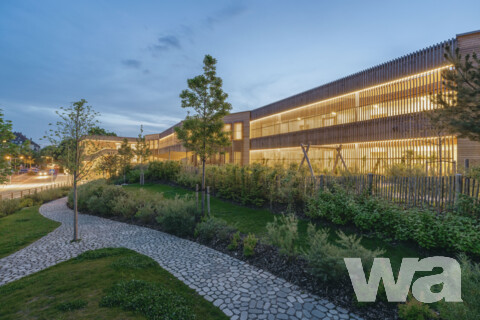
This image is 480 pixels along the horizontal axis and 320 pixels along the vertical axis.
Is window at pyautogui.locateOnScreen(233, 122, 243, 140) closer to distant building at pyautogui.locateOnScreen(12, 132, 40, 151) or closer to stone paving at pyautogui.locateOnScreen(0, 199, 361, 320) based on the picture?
distant building at pyautogui.locateOnScreen(12, 132, 40, 151)

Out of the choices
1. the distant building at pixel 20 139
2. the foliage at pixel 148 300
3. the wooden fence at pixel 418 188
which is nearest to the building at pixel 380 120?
the wooden fence at pixel 418 188

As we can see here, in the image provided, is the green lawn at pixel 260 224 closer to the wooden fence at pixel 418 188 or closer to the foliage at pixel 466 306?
the wooden fence at pixel 418 188

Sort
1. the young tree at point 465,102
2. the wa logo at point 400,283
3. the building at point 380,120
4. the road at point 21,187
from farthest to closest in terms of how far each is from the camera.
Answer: the road at point 21,187 → the building at point 380,120 → the young tree at point 465,102 → the wa logo at point 400,283

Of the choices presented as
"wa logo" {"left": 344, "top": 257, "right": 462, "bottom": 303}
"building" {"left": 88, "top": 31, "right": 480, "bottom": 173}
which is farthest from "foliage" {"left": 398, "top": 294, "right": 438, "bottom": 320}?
"building" {"left": 88, "top": 31, "right": 480, "bottom": 173}

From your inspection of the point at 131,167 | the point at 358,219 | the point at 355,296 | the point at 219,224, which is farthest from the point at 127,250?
the point at 131,167

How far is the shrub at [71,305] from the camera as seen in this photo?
3.65 metres

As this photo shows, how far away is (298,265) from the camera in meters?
5.16

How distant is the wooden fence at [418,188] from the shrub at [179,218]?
5276 millimetres

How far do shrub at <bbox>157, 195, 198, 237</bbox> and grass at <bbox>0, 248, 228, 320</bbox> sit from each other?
6.91ft

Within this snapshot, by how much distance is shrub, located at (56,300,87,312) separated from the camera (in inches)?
144

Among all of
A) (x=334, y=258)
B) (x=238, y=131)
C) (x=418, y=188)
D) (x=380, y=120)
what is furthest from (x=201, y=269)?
(x=238, y=131)

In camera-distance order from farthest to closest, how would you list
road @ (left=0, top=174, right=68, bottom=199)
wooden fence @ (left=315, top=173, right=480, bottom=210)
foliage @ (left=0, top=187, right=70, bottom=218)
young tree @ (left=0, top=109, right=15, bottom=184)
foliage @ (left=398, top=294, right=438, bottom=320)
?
road @ (left=0, top=174, right=68, bottom=199), foliage @ (left=0, top=187, right=70, bottom=218), wooden fence @ (left=315, top=173, right=480, bottom=210), young tree @ (left=0, top=109, right=15, bottom=184), foliage @ (left=398, top=294, right=438, bottom=320)

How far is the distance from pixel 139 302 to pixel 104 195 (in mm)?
10152

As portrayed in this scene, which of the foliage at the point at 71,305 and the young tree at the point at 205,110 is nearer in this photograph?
the foliage at the point at 71,305
